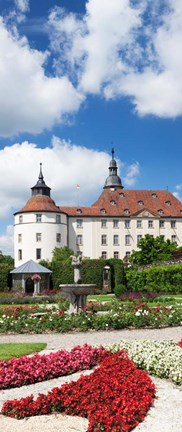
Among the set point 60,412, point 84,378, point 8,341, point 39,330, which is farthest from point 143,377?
point 39,330

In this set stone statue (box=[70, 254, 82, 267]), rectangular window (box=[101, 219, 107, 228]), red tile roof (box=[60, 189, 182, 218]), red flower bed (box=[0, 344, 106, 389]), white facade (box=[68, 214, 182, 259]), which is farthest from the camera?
red tile roof (box=[60, 189, 182, 218])

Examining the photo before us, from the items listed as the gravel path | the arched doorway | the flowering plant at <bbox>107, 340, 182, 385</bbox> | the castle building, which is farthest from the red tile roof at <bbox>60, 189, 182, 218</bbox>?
the gravel path

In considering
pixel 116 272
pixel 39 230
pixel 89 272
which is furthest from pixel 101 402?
pixel 39 230

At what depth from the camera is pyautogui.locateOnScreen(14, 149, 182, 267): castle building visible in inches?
2413

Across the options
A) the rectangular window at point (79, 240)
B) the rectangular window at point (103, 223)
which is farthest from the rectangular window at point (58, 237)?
the rectangular window at point (103, 223)

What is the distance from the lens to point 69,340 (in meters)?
12.0

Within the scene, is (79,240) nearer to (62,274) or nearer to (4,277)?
(62,274)

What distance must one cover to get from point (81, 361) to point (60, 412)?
7.65 feet

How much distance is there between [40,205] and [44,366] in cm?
5309

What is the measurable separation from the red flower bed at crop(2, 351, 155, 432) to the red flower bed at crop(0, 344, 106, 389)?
4.42 feet

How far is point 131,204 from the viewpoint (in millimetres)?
65375

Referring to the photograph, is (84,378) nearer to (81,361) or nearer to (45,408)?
(45,408)

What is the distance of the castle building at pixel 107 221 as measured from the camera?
201 ft

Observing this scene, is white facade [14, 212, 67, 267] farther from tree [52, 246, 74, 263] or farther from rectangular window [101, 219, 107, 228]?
rectangular window [101, 219, 107, 228]
